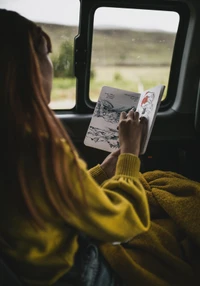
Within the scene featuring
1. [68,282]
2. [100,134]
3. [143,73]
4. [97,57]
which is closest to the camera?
[68,282]

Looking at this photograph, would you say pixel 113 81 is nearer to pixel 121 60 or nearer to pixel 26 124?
pixel 121 60

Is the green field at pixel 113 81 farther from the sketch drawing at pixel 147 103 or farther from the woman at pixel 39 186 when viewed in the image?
the woman at pixel 39 186

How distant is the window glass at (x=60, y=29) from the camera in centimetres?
169

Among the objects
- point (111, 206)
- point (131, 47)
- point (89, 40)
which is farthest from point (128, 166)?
point (131, 47)

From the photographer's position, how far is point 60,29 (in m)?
1.81

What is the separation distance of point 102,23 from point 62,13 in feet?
0.74

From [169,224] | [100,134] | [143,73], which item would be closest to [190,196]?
[169,224]

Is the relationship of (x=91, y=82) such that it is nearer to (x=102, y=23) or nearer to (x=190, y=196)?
(x=102, y=23)

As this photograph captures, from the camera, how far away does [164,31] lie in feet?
6.52

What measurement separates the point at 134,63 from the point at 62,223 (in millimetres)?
1419

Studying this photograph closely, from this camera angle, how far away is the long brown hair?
2.38ft

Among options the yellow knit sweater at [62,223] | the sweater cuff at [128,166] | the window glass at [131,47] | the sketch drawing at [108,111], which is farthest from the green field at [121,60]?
the yellow knit sweater at [62,223]

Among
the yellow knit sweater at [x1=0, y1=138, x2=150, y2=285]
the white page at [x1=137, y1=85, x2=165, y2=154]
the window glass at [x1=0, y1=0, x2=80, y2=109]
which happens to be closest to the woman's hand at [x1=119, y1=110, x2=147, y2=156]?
the white page at [x1=137, y1=85, x2=165, y2=154]

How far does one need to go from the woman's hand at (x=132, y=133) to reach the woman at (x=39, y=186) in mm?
167
